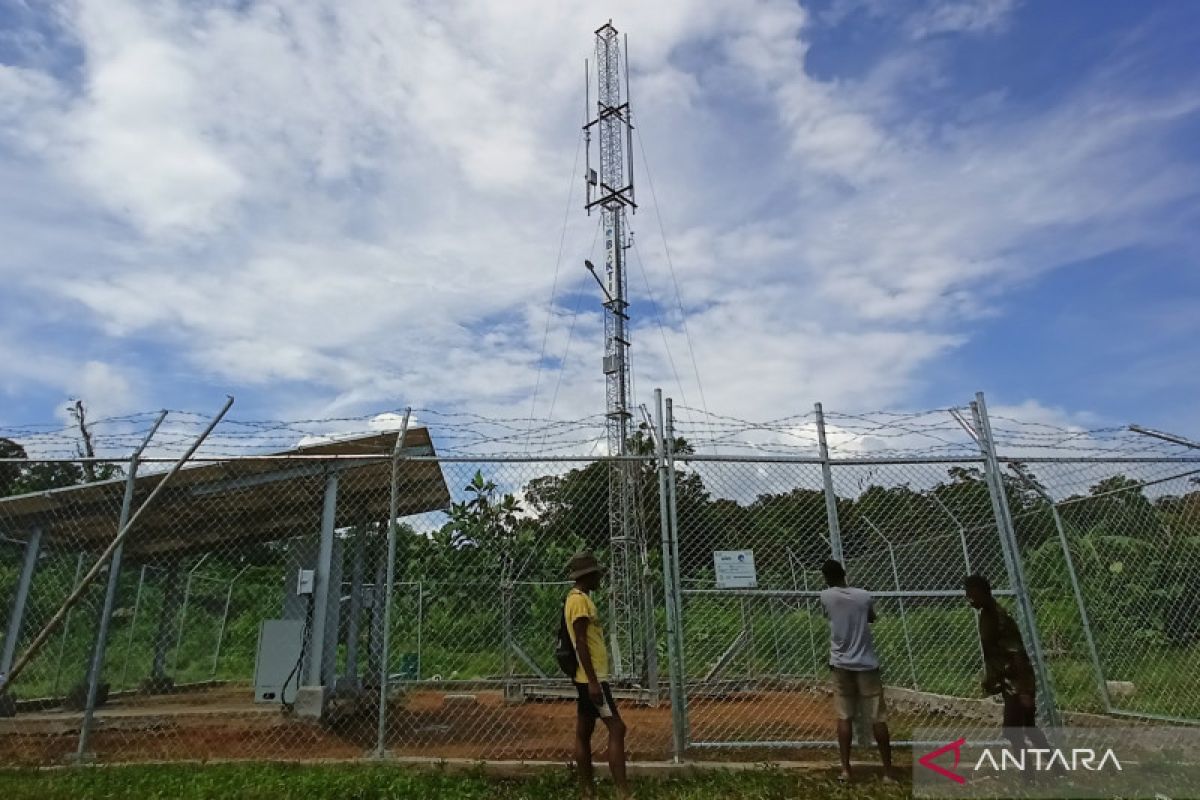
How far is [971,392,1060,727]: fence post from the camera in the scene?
6.07 metres

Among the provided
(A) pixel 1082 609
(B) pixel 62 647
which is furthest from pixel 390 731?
(A) pixel 1082 609

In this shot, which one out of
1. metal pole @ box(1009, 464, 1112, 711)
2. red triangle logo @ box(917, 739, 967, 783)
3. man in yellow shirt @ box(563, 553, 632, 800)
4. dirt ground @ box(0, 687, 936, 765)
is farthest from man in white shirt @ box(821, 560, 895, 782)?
metal pole @ box(1009, 464, 1112, 711)

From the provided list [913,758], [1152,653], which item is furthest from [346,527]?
[1152,653]

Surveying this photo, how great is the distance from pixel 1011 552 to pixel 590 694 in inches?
156

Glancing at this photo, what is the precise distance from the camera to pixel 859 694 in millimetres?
5688

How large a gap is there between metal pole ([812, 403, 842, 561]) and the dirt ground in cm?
175

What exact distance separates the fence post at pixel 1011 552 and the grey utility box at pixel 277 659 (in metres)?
7.88

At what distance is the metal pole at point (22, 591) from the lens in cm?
973

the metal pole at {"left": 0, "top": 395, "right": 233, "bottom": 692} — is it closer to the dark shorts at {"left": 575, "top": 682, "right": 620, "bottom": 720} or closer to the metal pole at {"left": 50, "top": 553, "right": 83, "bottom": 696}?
the dark shorts at {"left": 575, "top": 682, "right": 620, "bottom": 720}

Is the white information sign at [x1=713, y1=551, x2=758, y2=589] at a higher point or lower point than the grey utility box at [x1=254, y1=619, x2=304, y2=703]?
higher

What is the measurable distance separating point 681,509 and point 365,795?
11.9ft

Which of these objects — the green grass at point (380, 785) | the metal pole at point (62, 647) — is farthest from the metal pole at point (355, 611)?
the green grass at point (380, 785)

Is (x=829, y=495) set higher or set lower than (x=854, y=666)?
higher

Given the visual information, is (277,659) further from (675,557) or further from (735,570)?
(735,570)
